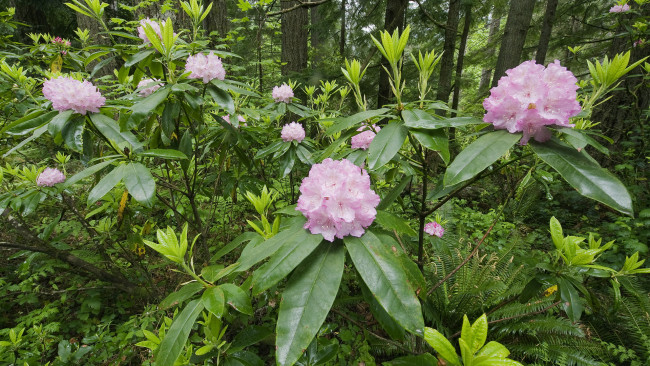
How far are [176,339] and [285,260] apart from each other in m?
0.39

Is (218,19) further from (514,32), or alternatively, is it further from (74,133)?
(514,32)

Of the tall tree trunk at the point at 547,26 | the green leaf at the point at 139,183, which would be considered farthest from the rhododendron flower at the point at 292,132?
the tall tree trunk at the point at 547,26

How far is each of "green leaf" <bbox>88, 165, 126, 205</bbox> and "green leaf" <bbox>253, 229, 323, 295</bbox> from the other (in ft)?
2.19

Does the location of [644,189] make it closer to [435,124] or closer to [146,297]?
[435,124]

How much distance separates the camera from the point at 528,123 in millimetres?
834

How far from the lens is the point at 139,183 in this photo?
1092mm

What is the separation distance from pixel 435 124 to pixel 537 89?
0.29 m

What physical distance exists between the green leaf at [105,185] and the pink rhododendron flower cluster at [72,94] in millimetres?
409

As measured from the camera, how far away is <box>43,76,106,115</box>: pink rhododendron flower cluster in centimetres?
125

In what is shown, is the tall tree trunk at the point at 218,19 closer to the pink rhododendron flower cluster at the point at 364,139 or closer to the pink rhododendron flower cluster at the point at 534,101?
the pink rhododendron flower cluster at the point at 364,139

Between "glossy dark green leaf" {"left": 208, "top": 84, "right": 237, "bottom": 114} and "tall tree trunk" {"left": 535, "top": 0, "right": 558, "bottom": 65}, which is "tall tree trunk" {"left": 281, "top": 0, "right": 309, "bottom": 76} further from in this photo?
"tall tree trunk" {"left": 535, "top": 0, "right": 558, "bottom": 65}

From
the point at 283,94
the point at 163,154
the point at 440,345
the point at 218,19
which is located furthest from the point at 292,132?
the point at 218,19

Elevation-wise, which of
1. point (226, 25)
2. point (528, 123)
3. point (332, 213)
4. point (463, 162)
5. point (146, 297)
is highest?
point (226, 25)

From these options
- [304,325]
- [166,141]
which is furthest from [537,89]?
[166,141]
